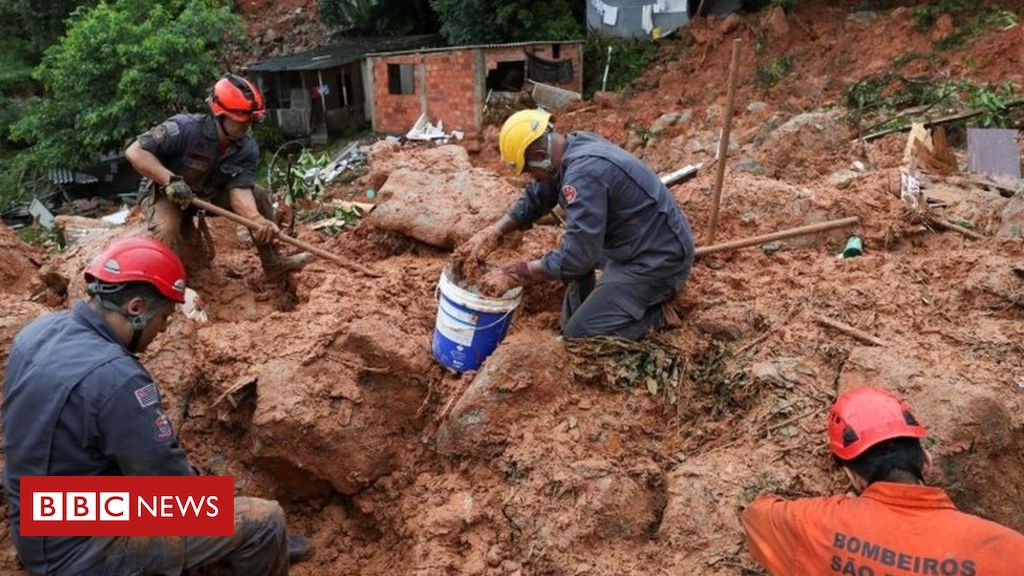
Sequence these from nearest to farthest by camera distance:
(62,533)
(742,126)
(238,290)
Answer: (62,533) < (238,290) < (742,126)

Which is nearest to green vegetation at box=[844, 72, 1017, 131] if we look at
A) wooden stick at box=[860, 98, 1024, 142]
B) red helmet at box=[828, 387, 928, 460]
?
wooden stick at box=[860, 98, 1024, 142]

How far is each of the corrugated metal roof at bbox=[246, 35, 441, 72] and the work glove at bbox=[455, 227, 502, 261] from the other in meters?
14.3

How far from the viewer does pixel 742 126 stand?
11.9 m

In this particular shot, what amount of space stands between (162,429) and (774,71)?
1409cm

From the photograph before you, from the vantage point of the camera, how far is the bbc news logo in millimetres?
2818

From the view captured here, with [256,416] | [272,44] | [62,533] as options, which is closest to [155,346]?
[256,416]

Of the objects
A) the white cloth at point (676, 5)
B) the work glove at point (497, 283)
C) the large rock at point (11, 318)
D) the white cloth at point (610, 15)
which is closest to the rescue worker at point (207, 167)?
the large rock at point (11, 318)

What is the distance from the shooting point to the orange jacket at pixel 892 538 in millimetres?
2355

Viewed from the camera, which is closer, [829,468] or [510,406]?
[829,468]

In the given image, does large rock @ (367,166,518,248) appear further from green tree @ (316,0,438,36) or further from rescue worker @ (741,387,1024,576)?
green tree @ (316,0,438,36)

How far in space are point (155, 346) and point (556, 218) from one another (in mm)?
2988

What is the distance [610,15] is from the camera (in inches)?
684

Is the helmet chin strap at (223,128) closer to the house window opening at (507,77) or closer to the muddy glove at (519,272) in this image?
the muddy glove at (519,272)

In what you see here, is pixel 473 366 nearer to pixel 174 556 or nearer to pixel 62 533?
pixel 174 556
